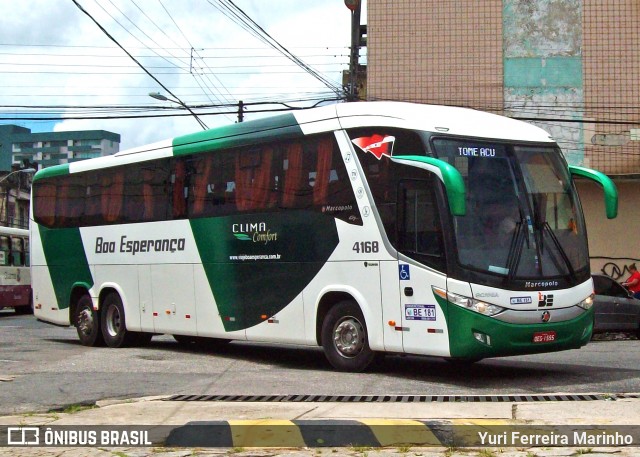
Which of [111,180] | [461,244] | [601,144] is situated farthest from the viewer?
[601,144]

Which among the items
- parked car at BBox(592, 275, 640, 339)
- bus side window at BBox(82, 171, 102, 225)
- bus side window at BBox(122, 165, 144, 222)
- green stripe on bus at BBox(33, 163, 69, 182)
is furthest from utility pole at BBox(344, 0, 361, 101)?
bus side window at BBox(122, 165, 144, 222)

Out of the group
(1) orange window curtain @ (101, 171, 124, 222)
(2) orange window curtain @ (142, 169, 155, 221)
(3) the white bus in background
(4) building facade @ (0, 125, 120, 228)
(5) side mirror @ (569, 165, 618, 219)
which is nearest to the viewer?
(5) side mirror @ (569, 165, 618, 219)

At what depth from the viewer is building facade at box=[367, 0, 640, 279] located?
89.5 feet

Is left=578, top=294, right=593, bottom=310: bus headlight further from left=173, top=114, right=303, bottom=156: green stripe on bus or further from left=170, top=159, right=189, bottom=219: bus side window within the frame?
left=170, top=159, right=189, bottom=219: bus side window

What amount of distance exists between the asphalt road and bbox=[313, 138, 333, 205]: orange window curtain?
2281 millimetres

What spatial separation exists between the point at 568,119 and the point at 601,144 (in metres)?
1.16

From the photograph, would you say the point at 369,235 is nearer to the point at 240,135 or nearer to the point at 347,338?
the point at 347,338

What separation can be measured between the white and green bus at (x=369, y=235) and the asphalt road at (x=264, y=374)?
46cm

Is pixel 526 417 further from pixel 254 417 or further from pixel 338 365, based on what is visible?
pixel 338 365

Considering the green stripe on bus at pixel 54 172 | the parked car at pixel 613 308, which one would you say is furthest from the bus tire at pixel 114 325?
the parked car at pixel 613 308

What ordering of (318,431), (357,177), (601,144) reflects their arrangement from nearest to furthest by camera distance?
(318,431), (357,177), (601,144)

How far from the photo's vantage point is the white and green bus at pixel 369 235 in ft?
35.8

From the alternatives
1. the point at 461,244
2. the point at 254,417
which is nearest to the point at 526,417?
the point at 254,417

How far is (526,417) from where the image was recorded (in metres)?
8.19
